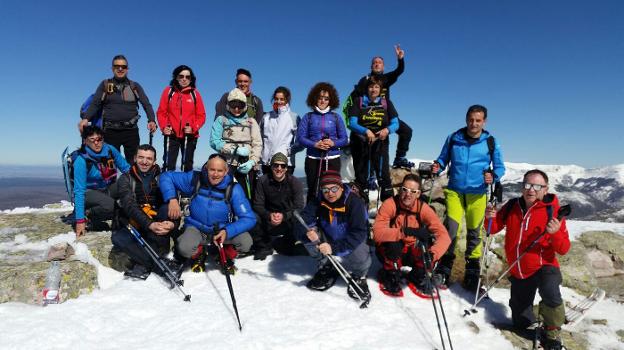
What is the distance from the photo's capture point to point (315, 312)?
21.1 feet

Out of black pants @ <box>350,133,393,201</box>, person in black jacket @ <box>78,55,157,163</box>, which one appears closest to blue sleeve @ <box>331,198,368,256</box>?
black pants @ <box>350,133,393,201</box>

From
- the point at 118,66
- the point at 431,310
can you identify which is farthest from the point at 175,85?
the point at 431,310

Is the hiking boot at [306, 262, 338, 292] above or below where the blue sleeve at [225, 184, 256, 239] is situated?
below

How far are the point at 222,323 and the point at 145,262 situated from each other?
9.51ft

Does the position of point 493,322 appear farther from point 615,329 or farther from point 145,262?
point 145,262

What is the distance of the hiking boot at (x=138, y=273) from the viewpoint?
730 centimetres

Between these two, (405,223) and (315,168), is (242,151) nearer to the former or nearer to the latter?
(315,168)

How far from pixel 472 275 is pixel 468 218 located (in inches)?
53.1

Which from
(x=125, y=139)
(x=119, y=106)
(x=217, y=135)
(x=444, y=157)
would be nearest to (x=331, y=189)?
(x=444, y=157)

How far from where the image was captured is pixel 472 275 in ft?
25.3

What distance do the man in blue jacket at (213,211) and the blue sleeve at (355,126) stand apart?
402cm

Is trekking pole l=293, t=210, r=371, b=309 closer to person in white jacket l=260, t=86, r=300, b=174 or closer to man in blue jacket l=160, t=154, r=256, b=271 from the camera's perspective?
man in blue jacket l=160, t=154, r=256, b=271

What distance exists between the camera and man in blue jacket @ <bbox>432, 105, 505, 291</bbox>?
7.52 m

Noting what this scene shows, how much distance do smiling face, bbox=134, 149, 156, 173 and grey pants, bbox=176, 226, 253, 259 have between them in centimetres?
181
